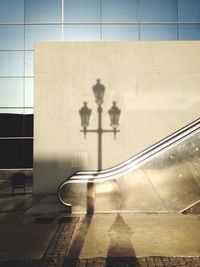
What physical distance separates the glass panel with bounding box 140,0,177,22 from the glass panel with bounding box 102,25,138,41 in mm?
936

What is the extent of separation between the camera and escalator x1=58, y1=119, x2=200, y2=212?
830 cm

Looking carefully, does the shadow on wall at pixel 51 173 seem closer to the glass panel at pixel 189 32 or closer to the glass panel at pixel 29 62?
the glass panel at pixel 29 62

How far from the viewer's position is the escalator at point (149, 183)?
8.30m

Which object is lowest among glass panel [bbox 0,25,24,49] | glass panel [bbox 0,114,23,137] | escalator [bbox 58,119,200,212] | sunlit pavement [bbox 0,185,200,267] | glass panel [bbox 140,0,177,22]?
sunlit pavement [bbox 0,185,200,267]

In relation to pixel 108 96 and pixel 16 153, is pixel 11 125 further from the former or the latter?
pixel 108 96

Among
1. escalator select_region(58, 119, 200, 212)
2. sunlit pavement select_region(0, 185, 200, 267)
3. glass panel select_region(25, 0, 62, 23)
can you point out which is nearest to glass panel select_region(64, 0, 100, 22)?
glass panel select_region(25, 0, 62, 23)

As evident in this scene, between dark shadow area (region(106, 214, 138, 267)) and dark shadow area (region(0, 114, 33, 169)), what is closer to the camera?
dark shadow area (region(106, 214, 138, 267))

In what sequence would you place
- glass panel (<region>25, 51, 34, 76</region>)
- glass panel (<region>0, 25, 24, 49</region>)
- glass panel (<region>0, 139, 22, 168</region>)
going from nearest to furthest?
glass panel (<region>0, 139, 22, 168</region>) < glass panel (<region>25, 51, 34, 76</region>) < glass panel (<region>0, 25, 24, 49</region>)

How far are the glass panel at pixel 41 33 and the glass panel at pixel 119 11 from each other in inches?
122

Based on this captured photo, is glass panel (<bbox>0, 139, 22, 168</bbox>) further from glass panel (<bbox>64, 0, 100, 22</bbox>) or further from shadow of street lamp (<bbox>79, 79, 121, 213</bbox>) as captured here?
glass panel (<bbox>64, 0, 100, 22</bbox>)

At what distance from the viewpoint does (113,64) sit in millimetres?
11250

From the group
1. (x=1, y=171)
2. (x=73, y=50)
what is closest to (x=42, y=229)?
(x=73, y=50)

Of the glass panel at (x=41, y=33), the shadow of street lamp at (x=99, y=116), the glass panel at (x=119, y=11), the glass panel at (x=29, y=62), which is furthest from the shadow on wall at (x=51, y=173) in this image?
the glass panel at (x=119, y=11)

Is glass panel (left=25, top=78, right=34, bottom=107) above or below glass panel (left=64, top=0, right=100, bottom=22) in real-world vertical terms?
below
